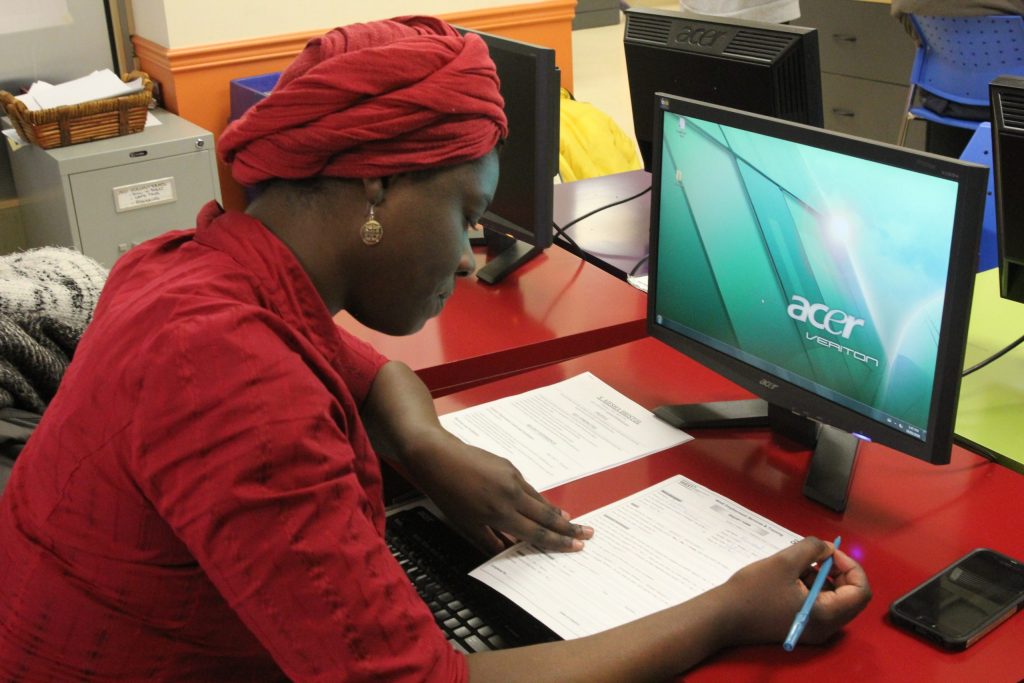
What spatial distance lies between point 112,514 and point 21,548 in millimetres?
124

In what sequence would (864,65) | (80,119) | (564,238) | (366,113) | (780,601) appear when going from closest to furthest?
(366,113) → (780,601) → (564,238) → (80,119) → (864,65)

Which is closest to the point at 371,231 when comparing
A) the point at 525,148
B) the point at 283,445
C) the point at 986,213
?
the point at 283,445

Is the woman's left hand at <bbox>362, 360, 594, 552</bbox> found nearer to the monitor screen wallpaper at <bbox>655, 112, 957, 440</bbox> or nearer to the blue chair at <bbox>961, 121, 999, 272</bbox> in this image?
the monitor screen wallpaper at <bbox>655, 112, 957, 440</bbox>

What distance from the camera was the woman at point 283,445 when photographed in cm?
77

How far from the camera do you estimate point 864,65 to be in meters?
4.34

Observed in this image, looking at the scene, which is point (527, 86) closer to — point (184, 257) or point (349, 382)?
point (349, 382)

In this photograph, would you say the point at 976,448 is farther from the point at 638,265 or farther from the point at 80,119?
the point at 80,119

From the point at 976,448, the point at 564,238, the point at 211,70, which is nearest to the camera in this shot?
the point at 976,448

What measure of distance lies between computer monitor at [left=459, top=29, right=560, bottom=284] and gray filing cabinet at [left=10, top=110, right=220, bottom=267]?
1.46 meters

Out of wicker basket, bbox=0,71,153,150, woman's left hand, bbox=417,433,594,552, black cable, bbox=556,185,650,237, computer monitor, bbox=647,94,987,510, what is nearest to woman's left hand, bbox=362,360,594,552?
woman's left hand, bbox=417,433,594,552

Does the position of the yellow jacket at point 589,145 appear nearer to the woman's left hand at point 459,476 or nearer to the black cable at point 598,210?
the black cable at point 598,210

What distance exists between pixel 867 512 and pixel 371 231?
26.1 inches

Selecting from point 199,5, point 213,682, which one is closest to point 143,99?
point 199,5

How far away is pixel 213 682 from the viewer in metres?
0.94
